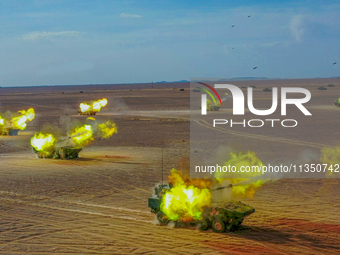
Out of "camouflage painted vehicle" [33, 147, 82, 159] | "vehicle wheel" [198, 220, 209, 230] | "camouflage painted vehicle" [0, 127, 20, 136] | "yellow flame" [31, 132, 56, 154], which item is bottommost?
"vehicle wheel" [198, 220, 209, 230]

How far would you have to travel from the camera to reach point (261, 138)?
131ft

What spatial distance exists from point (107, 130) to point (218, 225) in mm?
33604

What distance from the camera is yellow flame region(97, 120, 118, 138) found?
46.0 m

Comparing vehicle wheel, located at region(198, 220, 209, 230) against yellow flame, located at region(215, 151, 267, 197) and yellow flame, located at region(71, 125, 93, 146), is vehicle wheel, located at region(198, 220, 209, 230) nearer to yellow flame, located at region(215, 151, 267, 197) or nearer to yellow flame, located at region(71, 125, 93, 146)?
yellow flame, located at region(215, 151, 267, 197)

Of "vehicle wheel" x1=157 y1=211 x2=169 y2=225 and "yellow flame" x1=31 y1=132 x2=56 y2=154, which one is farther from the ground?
"yellow flame" x1=31 y1=132 x2=56 y2=154

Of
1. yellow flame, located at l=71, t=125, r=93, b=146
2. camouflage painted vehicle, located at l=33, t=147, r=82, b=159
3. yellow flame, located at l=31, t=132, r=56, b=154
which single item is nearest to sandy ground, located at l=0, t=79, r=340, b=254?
camouflage painted vehicle, located at l=33, t=147, r=82, b=159

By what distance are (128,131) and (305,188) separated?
2777 centimetres

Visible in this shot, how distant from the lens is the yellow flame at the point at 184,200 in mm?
16344

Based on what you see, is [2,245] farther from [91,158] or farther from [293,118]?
[293,118]

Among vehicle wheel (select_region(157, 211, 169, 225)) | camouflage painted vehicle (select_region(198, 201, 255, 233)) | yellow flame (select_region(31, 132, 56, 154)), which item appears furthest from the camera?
yellow flame (select_region(31, 132, 56, 154))

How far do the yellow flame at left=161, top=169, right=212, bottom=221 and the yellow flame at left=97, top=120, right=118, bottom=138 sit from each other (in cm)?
2850

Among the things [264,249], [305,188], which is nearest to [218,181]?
[264,249]

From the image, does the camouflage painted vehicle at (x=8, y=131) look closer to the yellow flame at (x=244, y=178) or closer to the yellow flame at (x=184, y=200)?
the yellow flame at (x=244, y=178)

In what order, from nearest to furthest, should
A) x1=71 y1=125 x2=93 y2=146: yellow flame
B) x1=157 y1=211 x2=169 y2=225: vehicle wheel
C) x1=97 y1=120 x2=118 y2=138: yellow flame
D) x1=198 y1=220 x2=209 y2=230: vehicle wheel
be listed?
x1=198 y1=220 x2=209 y2=230: vehicle wheel, x1=157 y1=211 x2=169 y2=225: vehicle wheel, x1=71 y1=125 x2=93 y2=146: yellow flame, x1=97 y1=120 x2=118 y2=138: yellow flame
